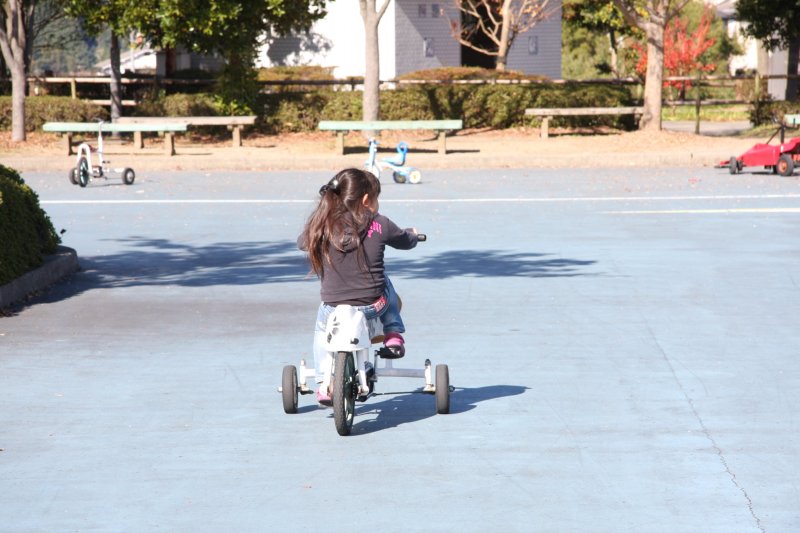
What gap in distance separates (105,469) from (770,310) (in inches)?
231

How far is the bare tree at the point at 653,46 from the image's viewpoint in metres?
29.2

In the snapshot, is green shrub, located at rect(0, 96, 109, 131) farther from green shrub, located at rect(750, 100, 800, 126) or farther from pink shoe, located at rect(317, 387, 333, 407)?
pink shoe, located at rect(317, 387, 333, 407)

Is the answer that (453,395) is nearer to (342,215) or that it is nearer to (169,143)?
(342,215)

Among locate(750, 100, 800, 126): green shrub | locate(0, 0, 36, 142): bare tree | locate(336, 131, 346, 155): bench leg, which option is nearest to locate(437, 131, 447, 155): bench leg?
locate(336, 131, 346, 155): bench leg

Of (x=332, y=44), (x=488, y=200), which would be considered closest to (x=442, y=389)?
(x=488, y=200)

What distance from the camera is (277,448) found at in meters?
6.20

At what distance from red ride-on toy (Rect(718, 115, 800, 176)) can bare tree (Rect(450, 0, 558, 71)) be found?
19.9 meters

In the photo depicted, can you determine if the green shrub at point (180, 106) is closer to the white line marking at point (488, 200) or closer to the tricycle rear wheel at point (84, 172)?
the tricycle rear wheel at point (84, 172)

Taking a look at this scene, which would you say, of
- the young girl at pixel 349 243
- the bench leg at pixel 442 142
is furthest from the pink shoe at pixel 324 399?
the bench leg at pixel 442 142

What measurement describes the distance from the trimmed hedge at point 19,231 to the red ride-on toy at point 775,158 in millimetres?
13920

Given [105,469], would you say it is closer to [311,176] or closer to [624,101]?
[311,176]

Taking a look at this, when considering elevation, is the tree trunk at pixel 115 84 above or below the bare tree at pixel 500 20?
below

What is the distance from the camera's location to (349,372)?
6332mm

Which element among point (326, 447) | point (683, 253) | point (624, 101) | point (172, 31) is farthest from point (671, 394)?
point (624, 101)
